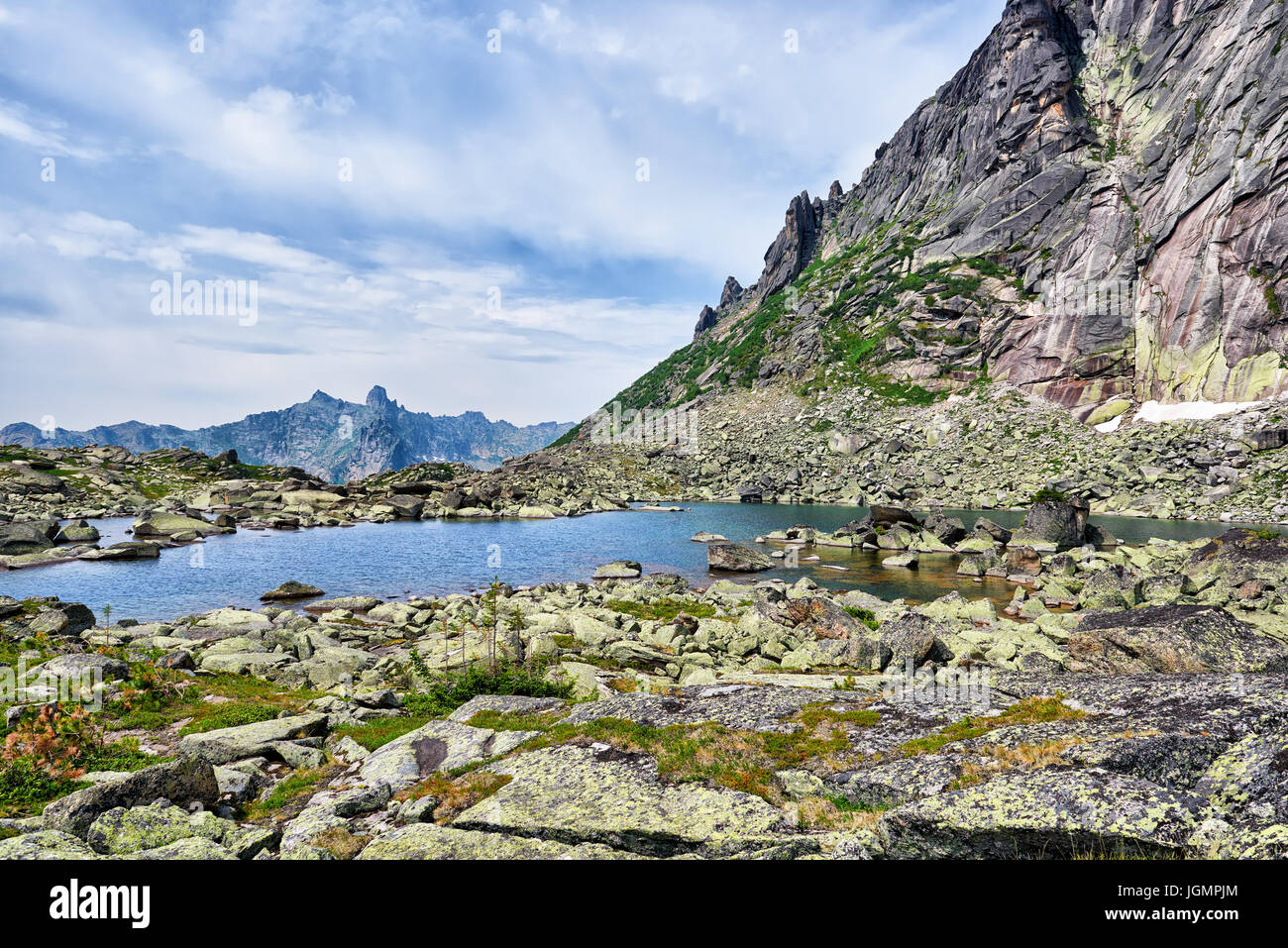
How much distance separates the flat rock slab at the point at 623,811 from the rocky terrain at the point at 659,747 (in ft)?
0.15

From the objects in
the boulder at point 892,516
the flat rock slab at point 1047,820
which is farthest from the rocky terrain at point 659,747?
the boulder at point 892,516

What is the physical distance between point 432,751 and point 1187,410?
141m

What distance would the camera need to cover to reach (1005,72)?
17700 centimetres

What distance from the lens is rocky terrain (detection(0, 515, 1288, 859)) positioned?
714 cm

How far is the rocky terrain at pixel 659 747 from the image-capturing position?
23.4ft

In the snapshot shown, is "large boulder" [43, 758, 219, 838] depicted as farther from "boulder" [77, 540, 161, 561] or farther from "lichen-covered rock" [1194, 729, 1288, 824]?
"boulder" [77, 540, 161, 561]

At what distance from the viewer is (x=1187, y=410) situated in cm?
10494

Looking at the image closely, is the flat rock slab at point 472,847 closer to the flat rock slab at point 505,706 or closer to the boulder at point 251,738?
the flat rock slab at point 505,706

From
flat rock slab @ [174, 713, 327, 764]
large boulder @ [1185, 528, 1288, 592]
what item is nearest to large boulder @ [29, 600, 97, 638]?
flat rock slab @ [174, 713, 327, 764]

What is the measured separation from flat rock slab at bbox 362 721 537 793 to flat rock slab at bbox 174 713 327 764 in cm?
279
